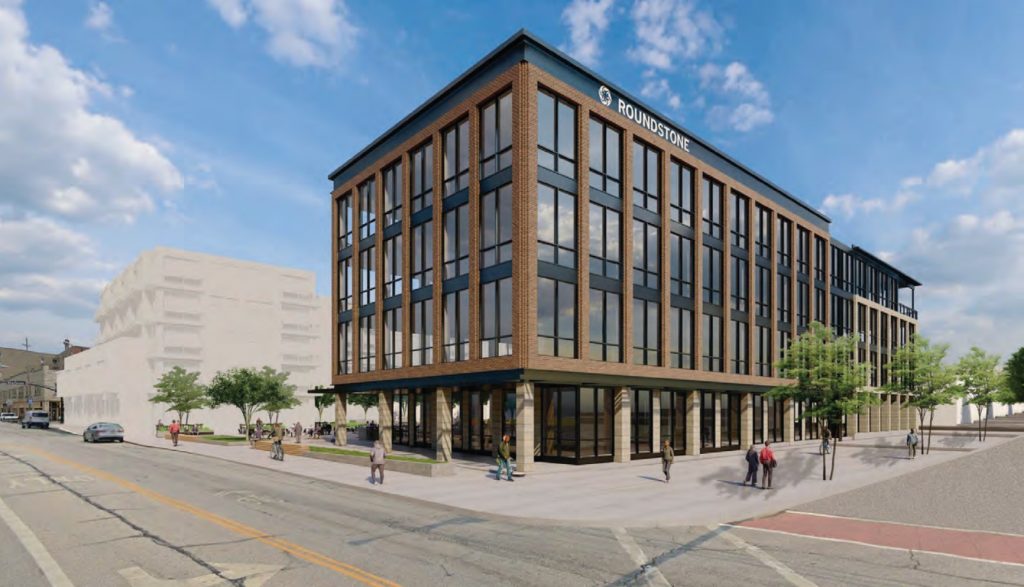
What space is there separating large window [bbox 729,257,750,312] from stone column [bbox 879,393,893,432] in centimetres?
3168

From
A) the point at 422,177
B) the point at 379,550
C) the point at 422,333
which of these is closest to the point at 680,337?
the point at 422,333

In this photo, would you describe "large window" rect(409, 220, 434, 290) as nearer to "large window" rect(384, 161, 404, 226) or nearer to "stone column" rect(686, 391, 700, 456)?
"large window" rect(384, 161, 404, 226)

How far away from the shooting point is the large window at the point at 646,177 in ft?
112

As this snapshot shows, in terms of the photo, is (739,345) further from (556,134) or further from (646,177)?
(556,134)

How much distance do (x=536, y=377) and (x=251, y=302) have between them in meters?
66.5

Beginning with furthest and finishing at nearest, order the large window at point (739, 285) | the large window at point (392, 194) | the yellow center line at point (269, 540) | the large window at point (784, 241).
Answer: the large window at point (784, 241) < the large window at point (739, 285) < the large window at point (392, 194) < the yellow center line at point (269, 540)

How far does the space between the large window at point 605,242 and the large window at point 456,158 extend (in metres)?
6.91

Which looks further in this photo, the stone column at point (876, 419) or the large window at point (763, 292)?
the stone column at point (876, 419)

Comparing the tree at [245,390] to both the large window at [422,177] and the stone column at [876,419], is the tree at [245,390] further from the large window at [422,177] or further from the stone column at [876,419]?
the stone column at [876,419]

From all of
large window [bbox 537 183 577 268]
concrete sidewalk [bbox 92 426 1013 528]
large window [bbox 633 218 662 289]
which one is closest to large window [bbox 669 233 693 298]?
large window [bbox 633 218 662 289]

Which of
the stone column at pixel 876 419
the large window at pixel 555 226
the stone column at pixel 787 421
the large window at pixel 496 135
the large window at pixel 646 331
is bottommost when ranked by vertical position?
the stone column at pixel 876 419

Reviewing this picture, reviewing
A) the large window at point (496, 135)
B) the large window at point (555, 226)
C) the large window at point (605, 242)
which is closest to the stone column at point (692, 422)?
the large window at point (605, 242)

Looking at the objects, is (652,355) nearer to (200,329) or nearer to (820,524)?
(820,524)

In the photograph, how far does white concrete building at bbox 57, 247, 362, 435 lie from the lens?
7412 centimetres
